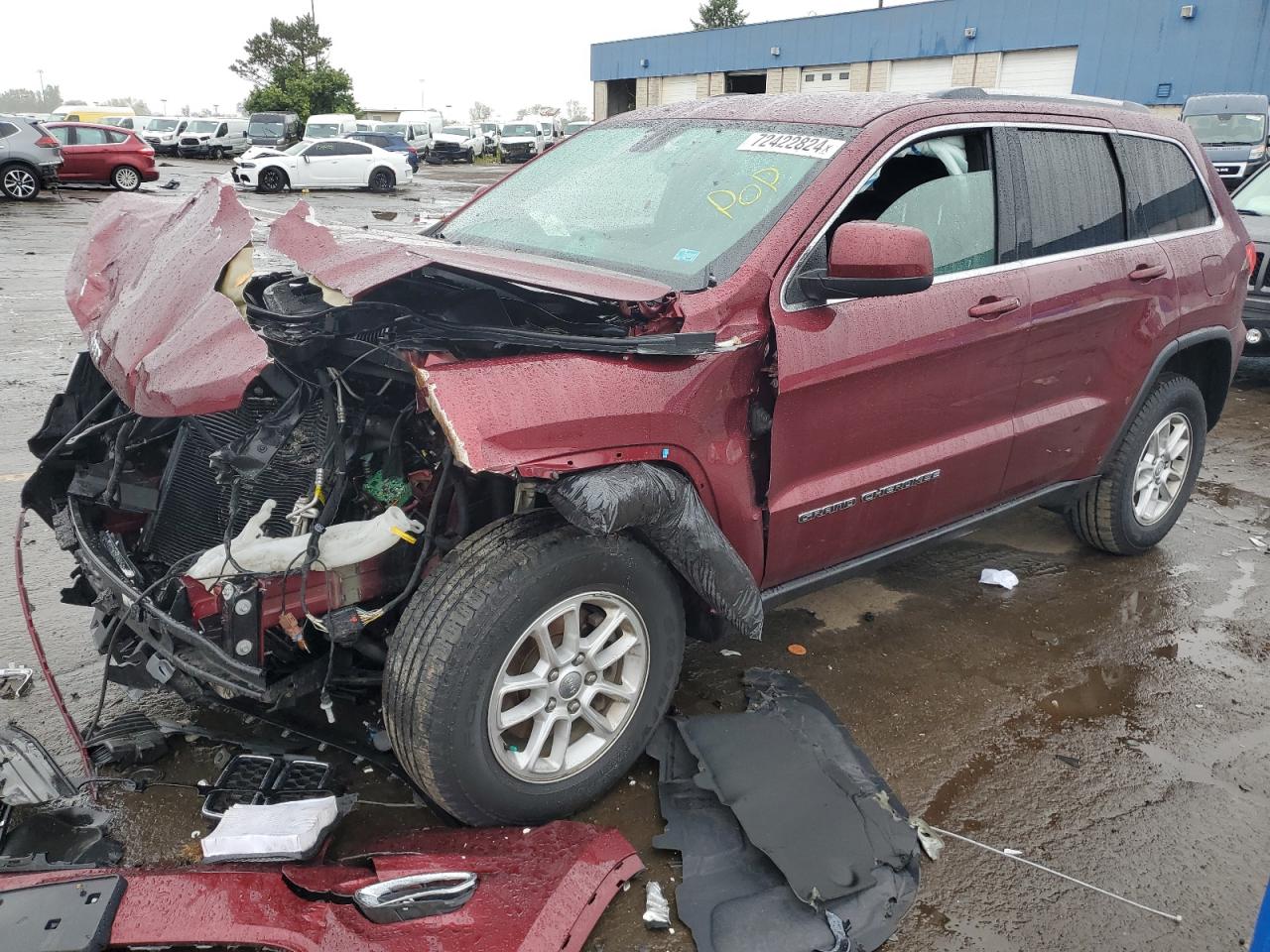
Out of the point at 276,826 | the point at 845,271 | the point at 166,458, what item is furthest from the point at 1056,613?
the point at 166,458

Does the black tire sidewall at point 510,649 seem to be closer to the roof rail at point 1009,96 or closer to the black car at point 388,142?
the roof rail at point 1009,96

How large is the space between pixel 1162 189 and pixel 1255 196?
5.69 m

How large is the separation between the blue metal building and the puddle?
83.4 ft

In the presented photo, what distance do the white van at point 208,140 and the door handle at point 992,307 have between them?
130 ft

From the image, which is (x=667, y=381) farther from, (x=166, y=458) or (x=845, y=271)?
(x=166, y=458)

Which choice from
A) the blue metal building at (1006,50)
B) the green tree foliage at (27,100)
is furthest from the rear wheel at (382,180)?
the green tree foliage at (27,100)

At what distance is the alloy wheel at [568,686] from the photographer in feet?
8.26

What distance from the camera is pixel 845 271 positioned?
2719 mm

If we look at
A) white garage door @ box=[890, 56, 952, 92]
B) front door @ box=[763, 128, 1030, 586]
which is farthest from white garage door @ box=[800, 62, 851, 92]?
front door @ box=[763, 128, 1030, 586]

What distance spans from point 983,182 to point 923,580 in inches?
72.9

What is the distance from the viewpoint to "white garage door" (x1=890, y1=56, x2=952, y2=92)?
108ft

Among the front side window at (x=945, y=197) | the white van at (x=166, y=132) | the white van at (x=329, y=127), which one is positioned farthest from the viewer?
the white van at (x=166, y=132)

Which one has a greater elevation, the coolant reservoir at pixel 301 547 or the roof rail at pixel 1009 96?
the roof rail at pixel 1009 96

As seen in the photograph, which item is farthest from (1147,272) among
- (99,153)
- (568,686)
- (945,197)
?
(99,153)
